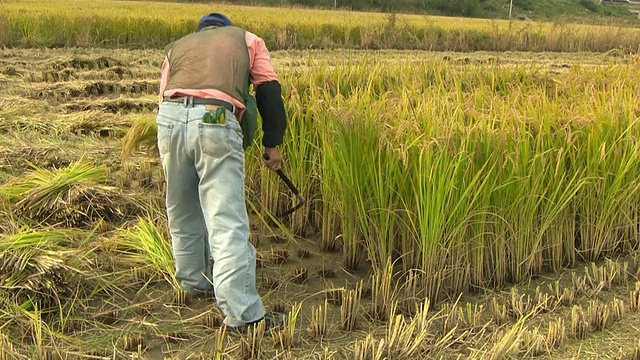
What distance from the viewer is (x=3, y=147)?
4199mm

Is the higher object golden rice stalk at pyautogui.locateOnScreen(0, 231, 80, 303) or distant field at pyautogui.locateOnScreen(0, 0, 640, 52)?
distant field at pyautogui.locateOnScreen(0, 0, 640, 52)

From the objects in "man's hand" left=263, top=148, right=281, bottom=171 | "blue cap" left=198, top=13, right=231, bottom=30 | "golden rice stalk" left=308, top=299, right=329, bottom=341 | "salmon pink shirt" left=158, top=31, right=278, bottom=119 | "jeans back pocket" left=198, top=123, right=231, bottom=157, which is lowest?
"golden rice stalk" left=308, top=299, right=329, bottom=341

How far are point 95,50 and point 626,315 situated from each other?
9034 millimetres

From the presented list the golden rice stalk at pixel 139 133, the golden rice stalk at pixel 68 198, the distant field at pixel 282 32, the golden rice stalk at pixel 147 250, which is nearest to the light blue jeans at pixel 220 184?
the golden rice stalk at pixel 147 250

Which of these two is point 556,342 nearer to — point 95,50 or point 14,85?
point 14,85

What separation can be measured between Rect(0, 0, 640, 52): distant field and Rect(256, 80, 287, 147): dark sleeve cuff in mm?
8464

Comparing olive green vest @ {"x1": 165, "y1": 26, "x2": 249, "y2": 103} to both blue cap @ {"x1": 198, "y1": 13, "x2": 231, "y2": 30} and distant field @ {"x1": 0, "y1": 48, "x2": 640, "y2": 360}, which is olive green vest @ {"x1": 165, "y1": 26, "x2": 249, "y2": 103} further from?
distant field @ {"x1": 0, "y1": 48, "x2": 640, "y2": 360}

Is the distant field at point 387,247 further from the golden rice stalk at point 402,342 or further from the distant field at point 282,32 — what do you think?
the distant field at point 282,32

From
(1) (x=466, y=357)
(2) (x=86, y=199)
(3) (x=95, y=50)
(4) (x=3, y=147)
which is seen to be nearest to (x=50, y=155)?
(4) (x=3, y=147)

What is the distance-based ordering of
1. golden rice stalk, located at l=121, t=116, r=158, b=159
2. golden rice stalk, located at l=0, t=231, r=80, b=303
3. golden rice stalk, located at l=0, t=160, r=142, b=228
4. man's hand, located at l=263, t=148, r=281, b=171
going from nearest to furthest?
golden rice stalk, located at l=0, t=231, r=80, b=303
man's hand, located at l=263, t=148, r=281, b=171
golden rice stalk, located at l=0, t=160, r=142, b=228
golden rice stalk, located at l=121, t=116, r=158, b=159

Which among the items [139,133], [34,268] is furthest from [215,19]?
[34,268]

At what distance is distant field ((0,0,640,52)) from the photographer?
9992 millimetres

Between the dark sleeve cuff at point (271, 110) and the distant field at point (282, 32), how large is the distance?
8464 mm

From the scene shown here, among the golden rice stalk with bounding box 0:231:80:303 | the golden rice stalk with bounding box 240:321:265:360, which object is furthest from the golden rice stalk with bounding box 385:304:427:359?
the golden rice stalk with bounding box 0:231:80:303
